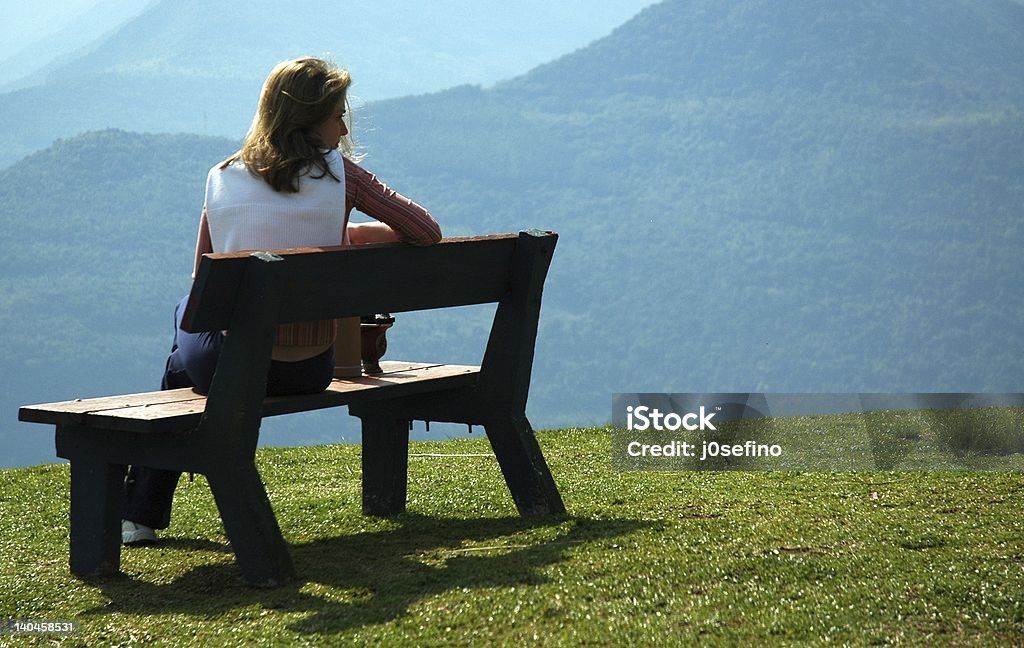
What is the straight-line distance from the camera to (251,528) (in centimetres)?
359

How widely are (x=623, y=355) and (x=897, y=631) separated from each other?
9798 cm

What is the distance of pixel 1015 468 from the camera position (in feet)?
17.8

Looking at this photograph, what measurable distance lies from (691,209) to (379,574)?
130 m

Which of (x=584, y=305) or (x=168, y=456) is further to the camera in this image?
→ (x=584, y=305)

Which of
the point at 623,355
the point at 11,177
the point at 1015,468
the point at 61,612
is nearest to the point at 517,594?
the point at 61,612

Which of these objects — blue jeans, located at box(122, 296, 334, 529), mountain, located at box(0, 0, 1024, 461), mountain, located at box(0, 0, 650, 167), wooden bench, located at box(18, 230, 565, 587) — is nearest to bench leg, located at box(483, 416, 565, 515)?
wooden bench, located at box(18, 230, 565, 587)

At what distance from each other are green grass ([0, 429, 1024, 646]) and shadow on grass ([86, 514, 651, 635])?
11 mm

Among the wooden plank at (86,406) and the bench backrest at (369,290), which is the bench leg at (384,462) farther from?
the wooden plank at (86,406)

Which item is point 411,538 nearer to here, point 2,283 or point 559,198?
point 2,283

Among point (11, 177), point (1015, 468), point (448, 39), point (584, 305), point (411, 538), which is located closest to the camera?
point (411, 538)

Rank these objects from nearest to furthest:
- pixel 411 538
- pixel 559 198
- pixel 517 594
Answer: pixel 517 594 → pixel 411 538 → pixel 559 198

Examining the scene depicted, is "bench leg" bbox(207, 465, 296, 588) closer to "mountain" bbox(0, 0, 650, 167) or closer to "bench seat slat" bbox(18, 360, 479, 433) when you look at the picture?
"bench seat slat" bbox(18, 360, 479, 433)

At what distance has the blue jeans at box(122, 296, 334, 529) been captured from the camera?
3.83 meters

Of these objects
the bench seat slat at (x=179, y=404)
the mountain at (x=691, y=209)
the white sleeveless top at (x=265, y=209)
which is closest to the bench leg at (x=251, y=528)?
the bench seat slat at (x=179, y=404)
